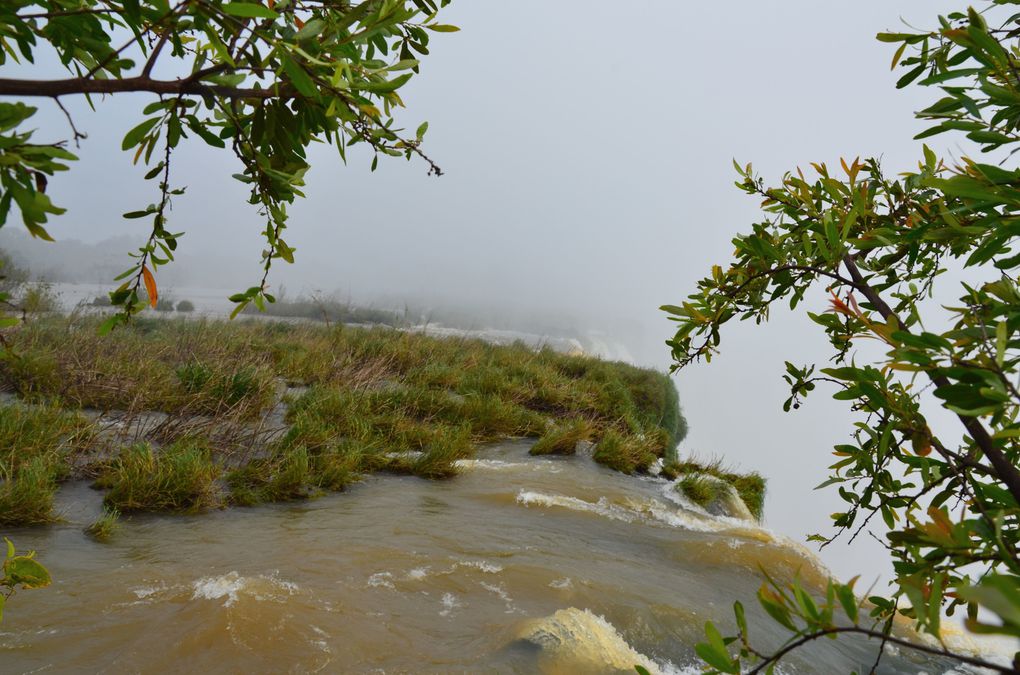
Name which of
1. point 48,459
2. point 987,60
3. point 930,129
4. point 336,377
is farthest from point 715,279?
point 336,377

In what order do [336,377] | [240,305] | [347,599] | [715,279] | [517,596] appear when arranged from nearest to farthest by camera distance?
[240,305]
[715,279]
[347,599]
[517,596]
[336,377]

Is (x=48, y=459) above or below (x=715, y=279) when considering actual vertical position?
below

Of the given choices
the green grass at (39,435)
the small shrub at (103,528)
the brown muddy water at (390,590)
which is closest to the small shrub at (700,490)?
the brown muddy water at (390,590)

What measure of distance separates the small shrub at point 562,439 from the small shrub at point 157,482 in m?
3.67

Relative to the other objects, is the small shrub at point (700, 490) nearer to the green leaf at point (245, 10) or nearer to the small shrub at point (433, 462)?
the small shrub at point (433, 462)

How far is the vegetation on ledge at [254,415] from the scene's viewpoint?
3648 mm

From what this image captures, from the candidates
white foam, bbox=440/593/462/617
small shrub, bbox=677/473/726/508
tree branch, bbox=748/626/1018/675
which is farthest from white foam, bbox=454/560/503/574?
small shrub, bbox=677/473/726/508

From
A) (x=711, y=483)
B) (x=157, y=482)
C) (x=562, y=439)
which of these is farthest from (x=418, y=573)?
(x=711, y=483)

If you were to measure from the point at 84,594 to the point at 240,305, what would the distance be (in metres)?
2.29

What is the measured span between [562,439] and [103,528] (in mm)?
4664

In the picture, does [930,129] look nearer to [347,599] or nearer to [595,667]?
[595,667]

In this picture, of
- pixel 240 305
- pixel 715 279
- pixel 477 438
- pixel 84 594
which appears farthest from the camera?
pixel 477 438

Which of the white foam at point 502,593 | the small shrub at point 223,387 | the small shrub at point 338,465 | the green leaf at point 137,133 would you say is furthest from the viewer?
the small shrub at point 223,387

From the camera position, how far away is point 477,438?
6.34 m
